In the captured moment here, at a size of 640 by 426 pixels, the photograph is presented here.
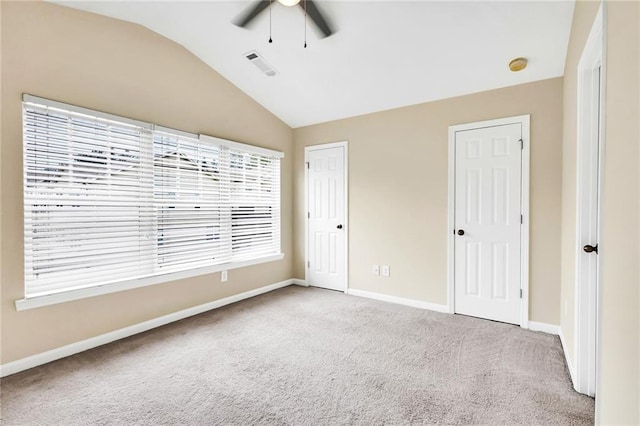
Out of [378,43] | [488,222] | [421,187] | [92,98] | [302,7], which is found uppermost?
[302,7]

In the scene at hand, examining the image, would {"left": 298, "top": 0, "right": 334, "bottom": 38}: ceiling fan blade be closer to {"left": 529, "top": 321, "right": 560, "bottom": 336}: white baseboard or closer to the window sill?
the window sill

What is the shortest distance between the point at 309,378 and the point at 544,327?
95.3 inches

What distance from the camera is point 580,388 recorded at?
1.99 meters

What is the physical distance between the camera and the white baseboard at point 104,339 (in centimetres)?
224

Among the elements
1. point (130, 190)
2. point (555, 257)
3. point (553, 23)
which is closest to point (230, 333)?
point (130, 190)

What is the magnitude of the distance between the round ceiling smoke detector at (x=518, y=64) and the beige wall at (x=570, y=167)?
12.2 inches

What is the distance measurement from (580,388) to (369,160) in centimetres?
297

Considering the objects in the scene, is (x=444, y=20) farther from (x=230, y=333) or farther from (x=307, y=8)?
(x=230, y=333)

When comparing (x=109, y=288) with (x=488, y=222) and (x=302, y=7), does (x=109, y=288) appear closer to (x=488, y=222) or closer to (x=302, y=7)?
(x=302, y=7)

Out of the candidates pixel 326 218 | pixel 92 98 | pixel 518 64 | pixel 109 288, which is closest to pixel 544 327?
pixel 518 64

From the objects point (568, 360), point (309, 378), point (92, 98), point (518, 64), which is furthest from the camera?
point (518, 64)

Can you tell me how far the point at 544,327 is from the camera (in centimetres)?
296

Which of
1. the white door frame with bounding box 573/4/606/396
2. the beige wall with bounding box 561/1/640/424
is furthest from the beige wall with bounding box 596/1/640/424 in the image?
the white door frame with bounding box 573/4/606/396

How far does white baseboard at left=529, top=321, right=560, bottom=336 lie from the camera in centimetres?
291
